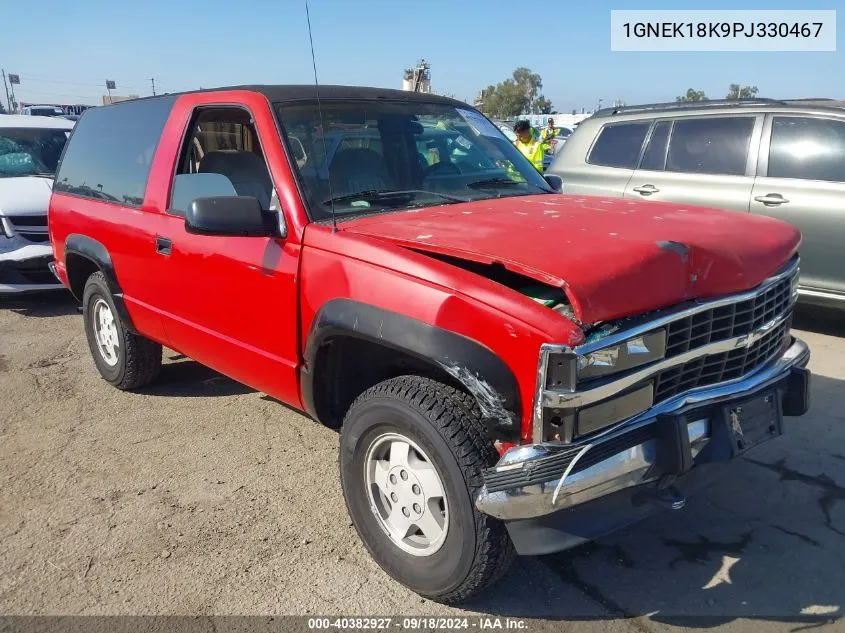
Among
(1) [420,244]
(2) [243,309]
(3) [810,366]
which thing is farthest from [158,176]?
(3) [810,366]

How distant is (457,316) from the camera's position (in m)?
2.31

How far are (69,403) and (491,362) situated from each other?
362 centimetres

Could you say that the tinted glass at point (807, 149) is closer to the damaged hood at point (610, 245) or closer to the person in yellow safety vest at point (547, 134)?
the damaged hood at point (610, 245)

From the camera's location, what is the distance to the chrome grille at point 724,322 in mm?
2414

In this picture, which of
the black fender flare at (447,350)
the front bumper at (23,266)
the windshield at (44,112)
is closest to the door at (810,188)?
the black fender flare at (447,350)

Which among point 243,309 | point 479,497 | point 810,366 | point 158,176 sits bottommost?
point 810,366

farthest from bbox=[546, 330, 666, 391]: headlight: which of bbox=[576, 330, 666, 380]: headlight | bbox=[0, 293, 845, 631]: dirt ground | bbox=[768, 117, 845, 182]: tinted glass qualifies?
bbox=[768, 117, 845, 182]: tinted glass

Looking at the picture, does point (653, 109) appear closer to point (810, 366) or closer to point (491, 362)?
point (810, 366)

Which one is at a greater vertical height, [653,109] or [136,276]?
[653,109]

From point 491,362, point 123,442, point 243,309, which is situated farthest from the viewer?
point 123,442

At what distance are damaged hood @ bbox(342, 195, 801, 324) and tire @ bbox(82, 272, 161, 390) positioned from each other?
7.86 feet

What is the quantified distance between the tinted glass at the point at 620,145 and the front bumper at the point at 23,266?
17.9ft

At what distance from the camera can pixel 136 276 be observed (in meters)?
4.16

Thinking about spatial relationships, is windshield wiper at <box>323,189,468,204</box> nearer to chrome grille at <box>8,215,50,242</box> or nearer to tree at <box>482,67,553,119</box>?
chrome grille at <box>8,215,50,242</box>
